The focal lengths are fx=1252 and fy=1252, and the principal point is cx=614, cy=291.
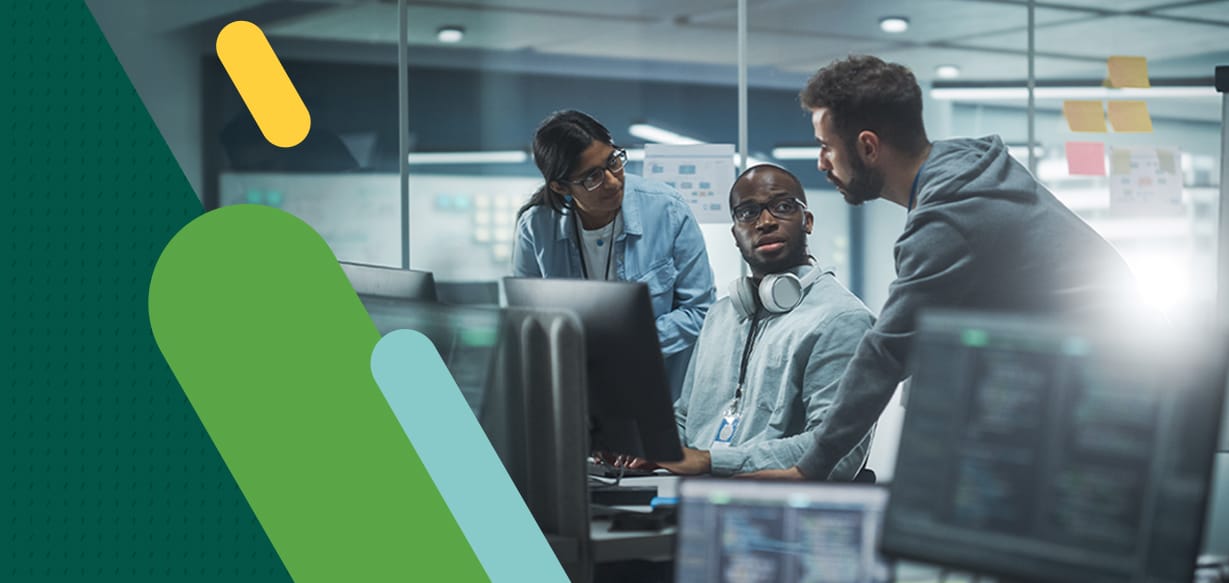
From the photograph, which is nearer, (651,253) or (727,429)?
(727,429)

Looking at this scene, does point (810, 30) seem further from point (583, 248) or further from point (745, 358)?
point (745, 358)

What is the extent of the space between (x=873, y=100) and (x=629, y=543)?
87 cm

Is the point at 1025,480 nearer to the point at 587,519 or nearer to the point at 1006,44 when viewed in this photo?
the point at 587,519

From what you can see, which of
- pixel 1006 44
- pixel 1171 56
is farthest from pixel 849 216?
pixel 1171 56

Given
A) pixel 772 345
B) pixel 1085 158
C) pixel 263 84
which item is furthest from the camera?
pixel 1085 158

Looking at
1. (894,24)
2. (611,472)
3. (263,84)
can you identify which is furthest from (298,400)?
(894,24)

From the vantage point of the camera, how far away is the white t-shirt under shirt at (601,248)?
121 inches

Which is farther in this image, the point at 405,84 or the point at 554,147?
the point at 405,84

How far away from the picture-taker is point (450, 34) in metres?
4.55

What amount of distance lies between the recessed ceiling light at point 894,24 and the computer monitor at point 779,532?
4004 mm

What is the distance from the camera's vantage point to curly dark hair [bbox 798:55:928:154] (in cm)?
213

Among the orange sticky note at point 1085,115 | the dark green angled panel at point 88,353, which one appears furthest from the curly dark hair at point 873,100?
the orange sticky note at point 1085,115

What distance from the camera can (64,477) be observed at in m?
2.39

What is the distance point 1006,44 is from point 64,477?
410 centimetres
